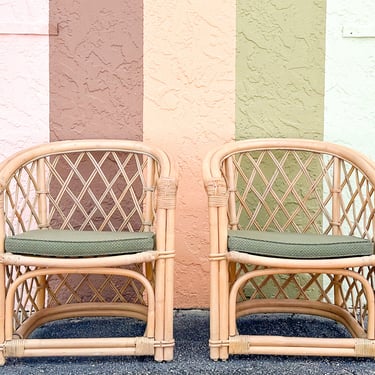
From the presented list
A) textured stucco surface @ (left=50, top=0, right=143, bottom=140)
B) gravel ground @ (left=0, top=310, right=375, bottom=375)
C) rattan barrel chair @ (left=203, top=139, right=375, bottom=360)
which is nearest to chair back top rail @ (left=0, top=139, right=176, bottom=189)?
textured stucco surface @ (left=50, top=0, right=143, bottom=140)

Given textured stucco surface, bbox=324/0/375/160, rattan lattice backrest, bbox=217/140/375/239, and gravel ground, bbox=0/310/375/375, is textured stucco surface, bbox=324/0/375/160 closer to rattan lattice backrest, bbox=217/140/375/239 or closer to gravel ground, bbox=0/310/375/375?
rattan lattice backrest, bbox=217/140/375/239

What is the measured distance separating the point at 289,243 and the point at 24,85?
141cm

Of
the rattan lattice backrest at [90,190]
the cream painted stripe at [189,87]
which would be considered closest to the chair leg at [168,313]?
the rattan lattice backrest at [90,190]

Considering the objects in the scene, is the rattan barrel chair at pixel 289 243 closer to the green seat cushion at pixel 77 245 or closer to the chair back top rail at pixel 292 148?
the chair back top rail at pixel 292 148

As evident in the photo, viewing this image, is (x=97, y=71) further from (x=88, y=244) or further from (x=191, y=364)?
(x=191, y=364)

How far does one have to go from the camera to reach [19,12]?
263cm

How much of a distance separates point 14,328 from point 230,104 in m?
1.32

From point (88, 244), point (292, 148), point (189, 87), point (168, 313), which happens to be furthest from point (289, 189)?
point (88, 244)

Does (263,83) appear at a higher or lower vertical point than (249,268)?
higher

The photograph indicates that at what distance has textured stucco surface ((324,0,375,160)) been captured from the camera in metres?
2.66

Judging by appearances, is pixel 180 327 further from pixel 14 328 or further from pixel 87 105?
pixel 87 105

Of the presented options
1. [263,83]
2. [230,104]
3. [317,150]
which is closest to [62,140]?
[230,104]

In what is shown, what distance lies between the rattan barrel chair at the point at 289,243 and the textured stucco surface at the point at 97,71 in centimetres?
56

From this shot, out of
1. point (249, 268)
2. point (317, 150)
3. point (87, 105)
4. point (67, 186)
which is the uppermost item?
point (87, 105)
